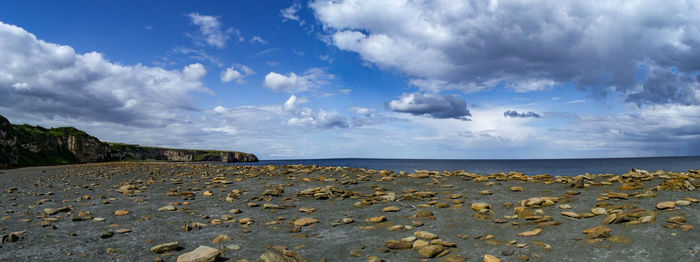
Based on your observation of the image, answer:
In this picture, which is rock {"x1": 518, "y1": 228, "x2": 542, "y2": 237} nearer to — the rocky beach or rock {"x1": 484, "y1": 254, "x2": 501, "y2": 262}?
the rocky beach

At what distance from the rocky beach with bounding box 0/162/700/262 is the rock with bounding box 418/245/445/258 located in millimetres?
18

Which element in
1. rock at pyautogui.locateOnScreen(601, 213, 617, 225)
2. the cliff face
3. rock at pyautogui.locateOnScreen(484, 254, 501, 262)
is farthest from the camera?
the cliff face

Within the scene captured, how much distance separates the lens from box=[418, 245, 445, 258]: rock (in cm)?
611

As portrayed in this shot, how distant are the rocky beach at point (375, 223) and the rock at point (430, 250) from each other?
0.02 m

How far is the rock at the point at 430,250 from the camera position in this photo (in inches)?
241

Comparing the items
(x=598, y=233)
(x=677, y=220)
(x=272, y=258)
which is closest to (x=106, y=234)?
(x=272, y=258)

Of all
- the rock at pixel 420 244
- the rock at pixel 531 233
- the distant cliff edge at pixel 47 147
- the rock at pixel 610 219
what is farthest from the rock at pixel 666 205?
the distant cliff edge at pixel 47 147

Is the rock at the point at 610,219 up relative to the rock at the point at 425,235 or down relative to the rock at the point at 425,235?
up

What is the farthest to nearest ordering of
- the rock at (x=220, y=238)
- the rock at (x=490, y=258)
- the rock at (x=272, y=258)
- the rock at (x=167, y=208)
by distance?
1. the rock at (x=167, y=208)
2. the rock at (x=220, y=238)
3. the rock at (x=272, y=258)
4. the rock at (x=490, y=258)

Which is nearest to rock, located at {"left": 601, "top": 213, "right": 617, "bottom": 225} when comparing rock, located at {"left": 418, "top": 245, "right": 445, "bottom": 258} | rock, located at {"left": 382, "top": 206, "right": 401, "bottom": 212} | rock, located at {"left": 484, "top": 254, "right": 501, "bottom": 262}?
rock, located at {"left": 484, "top": 254, "right": 501, "bottom": 262}

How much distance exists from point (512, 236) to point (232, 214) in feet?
25.5

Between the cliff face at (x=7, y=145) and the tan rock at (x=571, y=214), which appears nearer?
the tan rock at (x=571, y=214)

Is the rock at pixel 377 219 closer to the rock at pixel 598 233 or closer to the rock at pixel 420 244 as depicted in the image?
the rock at pixel 420 244

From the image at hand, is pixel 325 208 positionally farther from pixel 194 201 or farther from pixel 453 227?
pixel 194 201
